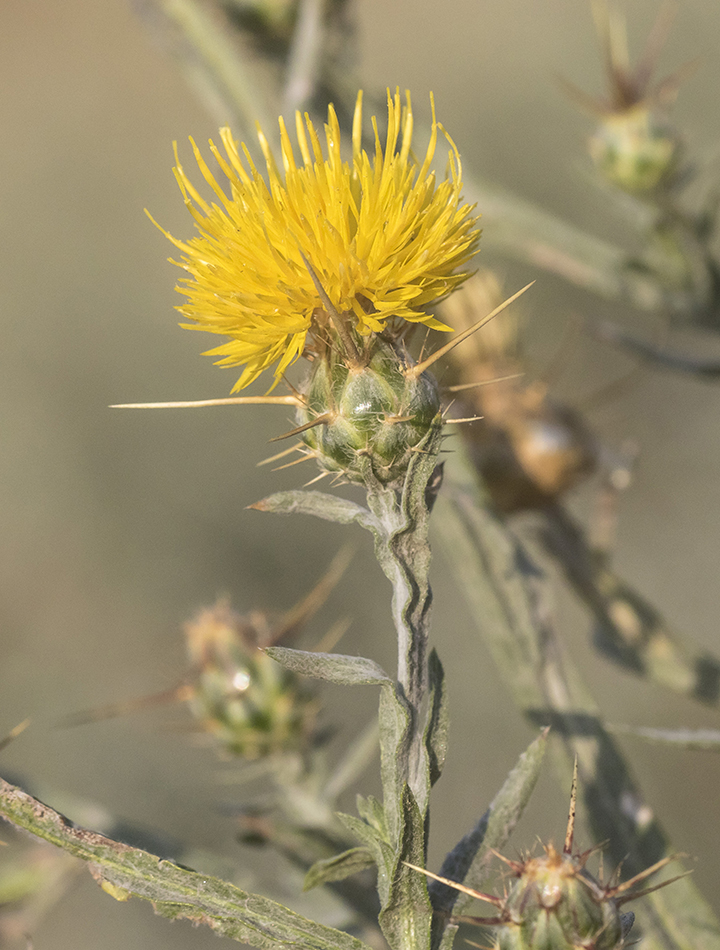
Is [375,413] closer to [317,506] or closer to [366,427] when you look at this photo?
[366,427]

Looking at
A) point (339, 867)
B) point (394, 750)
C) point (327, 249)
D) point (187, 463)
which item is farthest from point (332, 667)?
point (187, 463)

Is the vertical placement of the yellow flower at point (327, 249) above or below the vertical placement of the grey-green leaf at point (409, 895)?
above

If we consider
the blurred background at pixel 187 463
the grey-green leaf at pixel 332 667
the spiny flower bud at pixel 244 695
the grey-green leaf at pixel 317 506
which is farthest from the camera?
the blurred background at pixel 187 463

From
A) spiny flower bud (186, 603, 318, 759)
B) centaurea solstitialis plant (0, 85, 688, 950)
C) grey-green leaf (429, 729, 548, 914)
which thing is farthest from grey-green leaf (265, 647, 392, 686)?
spiny flower bud (186, 603, 318, 759)

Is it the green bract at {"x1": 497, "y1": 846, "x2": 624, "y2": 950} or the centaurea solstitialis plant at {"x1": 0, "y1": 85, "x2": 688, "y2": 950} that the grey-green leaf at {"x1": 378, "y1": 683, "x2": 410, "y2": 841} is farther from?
the green bract at {"x1": 497, "y1": 846, "x2": 624, "y2": 950}

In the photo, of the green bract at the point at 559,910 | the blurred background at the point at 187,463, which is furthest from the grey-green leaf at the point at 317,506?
the blurred background at the point at 187,463

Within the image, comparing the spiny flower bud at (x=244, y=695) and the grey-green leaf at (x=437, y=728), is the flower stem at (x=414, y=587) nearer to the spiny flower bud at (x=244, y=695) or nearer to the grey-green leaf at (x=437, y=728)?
the grey-green leaf at (x=437, y=728)

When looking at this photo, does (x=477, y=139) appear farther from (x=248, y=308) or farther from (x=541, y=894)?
(x=541, y=894)
